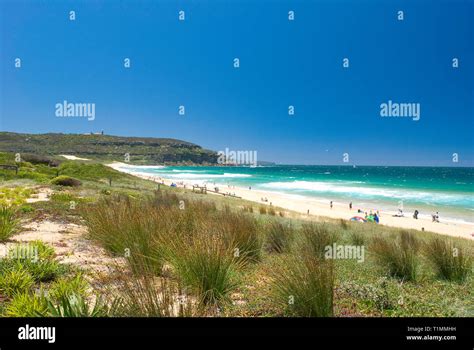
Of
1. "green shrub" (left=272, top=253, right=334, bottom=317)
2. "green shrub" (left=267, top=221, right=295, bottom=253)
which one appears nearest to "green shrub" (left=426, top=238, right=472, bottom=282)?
"green shrub" (left=267, top=221, right=295, bottom=253)

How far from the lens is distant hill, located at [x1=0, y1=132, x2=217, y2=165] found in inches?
3601

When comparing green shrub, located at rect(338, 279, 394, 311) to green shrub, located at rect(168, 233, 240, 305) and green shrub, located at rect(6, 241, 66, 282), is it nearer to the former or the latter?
green shrub, located at rect(168, 233, 240, 305)

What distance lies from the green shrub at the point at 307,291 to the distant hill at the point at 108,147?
279 ft

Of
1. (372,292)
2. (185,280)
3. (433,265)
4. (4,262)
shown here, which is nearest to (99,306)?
(185,280)

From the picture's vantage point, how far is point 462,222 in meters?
26.7

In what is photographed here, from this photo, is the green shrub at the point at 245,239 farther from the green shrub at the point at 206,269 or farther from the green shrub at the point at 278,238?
the green shrub at the point at 206,269

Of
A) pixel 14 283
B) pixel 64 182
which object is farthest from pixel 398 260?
pixel 64 182

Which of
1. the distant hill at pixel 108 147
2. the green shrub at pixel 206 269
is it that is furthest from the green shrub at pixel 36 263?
the distant hill at pixel 108 147

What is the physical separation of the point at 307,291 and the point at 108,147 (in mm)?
139485

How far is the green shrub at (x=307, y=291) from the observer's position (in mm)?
3154

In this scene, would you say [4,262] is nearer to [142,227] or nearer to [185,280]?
[142,227]

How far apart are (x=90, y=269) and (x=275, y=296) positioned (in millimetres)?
2718

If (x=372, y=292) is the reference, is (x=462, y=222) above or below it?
below
